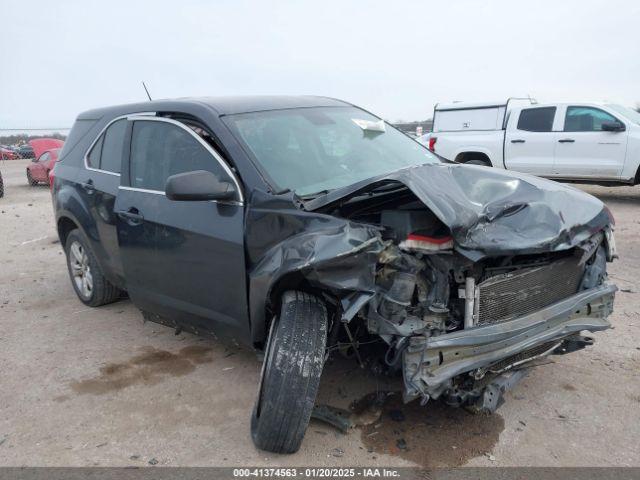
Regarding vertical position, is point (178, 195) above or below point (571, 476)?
above

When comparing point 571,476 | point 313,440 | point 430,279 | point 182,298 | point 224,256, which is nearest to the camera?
point 571,476

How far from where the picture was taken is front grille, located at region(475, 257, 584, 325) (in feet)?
9.50

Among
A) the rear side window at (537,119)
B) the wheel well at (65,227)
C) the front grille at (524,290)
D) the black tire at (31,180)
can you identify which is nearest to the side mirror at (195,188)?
the front grille at (524,290)

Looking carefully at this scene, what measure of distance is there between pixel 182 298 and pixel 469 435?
197 cm

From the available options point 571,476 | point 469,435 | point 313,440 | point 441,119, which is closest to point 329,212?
point 313,440

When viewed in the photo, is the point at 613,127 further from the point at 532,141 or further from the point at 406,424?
the point at 406,424

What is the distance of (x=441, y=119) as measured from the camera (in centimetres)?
1301

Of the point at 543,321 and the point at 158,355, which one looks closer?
the point at 543,321

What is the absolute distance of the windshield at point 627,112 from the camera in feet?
34.0

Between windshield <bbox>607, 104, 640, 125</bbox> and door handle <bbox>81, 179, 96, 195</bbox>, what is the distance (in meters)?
9.50

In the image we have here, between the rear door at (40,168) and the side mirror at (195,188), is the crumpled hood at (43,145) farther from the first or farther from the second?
the side mirror at (195,188)

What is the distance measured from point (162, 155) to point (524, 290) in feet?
8.43

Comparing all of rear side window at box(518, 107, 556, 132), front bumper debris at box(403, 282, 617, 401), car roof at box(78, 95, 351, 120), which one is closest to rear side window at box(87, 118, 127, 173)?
car roof at box(78, 95, 351, 120)

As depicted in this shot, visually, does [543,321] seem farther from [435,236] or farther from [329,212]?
[329,212]
